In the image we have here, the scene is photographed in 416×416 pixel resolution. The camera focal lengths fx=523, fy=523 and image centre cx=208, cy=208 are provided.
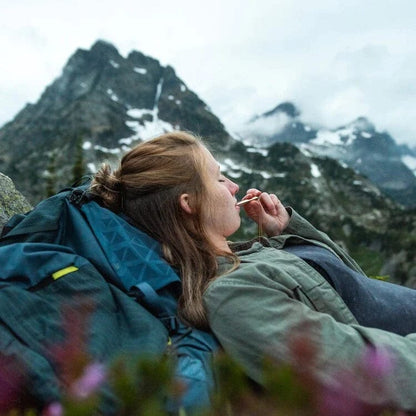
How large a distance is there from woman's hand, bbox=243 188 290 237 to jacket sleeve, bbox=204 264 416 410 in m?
1.98

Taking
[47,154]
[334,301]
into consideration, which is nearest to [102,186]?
[334,301]

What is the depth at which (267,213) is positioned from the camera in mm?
5438

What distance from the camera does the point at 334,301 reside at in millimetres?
3457

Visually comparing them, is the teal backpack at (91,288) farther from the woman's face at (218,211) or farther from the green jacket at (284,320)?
the woman's face at (218,211)

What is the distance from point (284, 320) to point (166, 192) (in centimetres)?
157

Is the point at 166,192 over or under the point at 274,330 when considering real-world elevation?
over

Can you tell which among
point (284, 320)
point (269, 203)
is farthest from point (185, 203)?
point (269, 203)

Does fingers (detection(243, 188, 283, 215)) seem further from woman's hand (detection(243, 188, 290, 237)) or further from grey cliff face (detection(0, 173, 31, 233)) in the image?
grey cliff face (detection(0, 173, 31, 233))

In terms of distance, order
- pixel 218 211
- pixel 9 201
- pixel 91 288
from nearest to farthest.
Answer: pixel 91 288, pixel 218 211, pixel 9 201

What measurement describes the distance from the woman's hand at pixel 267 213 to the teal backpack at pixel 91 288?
65.9 inches

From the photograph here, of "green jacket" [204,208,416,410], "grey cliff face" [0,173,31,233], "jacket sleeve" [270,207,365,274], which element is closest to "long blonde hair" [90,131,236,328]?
"green jacket" [204,208,416,410]

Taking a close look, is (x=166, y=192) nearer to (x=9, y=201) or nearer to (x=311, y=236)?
(x=311, y=236)

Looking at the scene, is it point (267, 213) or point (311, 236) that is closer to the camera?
point (311, 236)

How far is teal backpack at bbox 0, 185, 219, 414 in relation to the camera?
2.71 m
